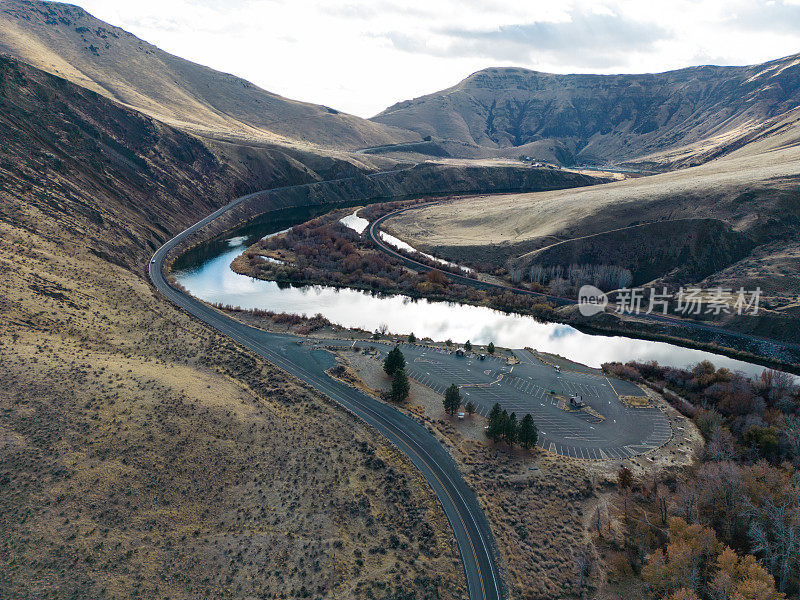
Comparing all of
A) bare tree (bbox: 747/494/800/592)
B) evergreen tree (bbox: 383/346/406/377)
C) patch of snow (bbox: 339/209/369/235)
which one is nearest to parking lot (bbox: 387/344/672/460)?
evergreen tree (bbox: 383/346/406/377)

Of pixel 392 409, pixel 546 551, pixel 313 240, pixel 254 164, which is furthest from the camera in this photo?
pixel 254 164

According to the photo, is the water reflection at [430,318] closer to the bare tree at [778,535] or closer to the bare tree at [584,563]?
the bare tree at [778,535]

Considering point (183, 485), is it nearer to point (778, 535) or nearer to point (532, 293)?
point (778, 535)

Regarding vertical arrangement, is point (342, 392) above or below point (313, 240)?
below

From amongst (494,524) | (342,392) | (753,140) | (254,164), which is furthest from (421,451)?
(753,140)

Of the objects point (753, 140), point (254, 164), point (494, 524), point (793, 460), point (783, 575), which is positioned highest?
point (753, 140)

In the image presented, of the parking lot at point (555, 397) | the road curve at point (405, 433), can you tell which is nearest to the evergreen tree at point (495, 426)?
the parking lot at point (555, 397)

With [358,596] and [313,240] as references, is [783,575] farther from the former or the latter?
[313,240]
